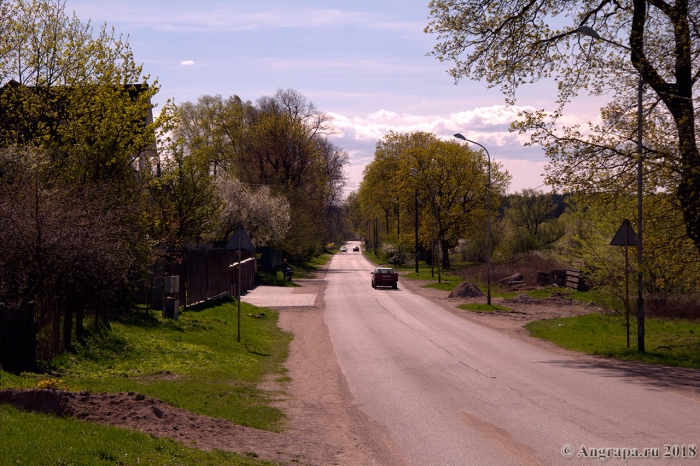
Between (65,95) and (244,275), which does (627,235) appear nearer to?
(65,95)

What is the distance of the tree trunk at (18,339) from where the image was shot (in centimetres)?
1046

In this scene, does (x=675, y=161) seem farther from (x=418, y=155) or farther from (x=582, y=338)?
(x=418, y=155)

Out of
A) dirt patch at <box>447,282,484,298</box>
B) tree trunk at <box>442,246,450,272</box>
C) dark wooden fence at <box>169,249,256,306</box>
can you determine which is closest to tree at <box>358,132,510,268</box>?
tree trunk at <box>442,246,450,272</box>

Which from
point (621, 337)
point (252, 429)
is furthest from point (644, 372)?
point (252, 429)

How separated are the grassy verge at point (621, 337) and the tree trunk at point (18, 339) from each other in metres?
13.2

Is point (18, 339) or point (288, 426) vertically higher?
point (18, 339)

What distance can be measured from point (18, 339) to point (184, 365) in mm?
3683

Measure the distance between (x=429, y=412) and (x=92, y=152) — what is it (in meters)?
11.3

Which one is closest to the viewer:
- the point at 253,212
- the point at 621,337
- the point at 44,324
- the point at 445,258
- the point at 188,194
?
the point at 44,324

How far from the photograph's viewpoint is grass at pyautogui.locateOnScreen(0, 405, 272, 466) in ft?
19.2

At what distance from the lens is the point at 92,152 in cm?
1705

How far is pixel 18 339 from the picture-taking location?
1055 centimetres

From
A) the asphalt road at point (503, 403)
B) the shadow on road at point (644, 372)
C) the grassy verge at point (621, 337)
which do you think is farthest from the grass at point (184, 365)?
the grassy verge at point (621, 337)

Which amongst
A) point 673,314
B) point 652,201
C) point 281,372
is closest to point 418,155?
point 673,314
